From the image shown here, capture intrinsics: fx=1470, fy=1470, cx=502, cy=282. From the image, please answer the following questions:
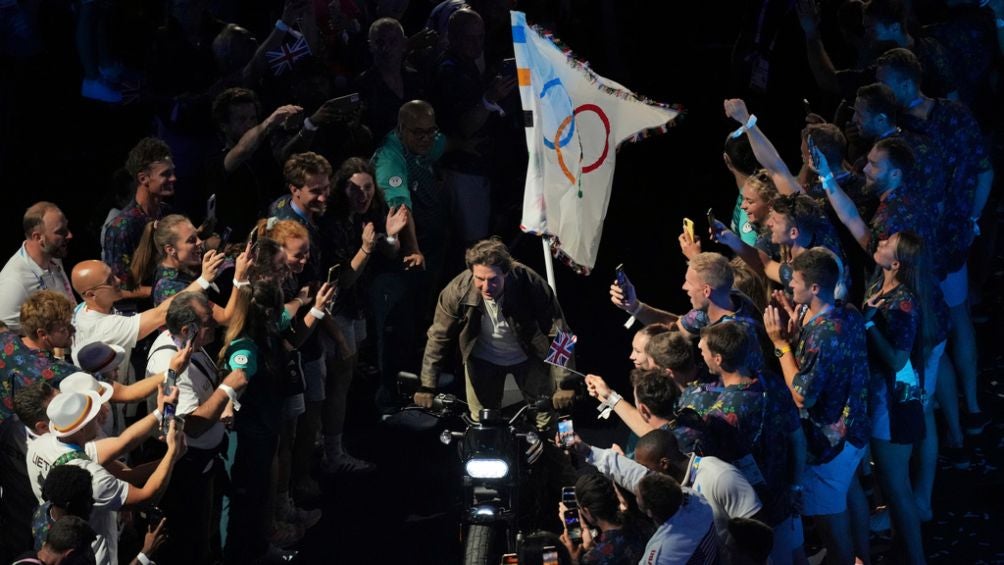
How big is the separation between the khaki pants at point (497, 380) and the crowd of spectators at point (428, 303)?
23mm

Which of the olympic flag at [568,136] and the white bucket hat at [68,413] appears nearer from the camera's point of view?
the white bucket hat at [68,413]

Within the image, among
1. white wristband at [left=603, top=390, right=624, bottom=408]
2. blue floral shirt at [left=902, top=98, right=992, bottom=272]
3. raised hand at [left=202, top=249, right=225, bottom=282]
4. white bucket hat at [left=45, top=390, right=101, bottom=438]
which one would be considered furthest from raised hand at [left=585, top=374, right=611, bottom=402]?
blue floral shirt at [left=902, top=98, right=992, bottom=272]

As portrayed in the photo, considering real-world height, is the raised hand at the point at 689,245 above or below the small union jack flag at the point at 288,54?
below

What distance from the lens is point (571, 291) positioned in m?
12.5

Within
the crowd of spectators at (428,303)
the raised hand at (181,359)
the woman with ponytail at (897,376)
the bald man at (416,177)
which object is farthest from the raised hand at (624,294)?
the raised hand at (181,359)

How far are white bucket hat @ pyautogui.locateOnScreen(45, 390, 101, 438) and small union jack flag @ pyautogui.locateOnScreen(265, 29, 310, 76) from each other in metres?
4.44

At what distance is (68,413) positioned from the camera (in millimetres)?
6730

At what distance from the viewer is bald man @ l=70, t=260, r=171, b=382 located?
8062mm

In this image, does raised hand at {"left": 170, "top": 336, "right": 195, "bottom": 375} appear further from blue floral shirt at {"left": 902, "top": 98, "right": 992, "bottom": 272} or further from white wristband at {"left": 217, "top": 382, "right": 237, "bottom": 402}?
blue floral shirt at {"left": 902, "top": 98, "right": 992, "bottom": 272}

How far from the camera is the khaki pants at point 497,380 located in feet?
29.5

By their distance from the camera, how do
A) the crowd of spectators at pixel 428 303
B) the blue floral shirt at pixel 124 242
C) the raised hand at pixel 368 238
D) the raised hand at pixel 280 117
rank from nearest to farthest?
the crowd of spectators at pixel 428 303
the blue floral shirt at pixel 124 242
the raised hand at pixel 368 238
the raised hand at pixel 280 117

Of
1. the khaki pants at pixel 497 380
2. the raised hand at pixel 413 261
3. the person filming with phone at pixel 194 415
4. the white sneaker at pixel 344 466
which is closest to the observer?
the person filming with phone at pixel 194 415

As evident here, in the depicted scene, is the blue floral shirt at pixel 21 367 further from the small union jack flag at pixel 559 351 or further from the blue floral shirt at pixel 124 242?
the small union jack flag at pixel 559 351

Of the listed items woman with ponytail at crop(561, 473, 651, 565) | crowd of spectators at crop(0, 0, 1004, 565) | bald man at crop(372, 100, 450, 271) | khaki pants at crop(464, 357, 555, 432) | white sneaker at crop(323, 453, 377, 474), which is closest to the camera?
woman with ponytail at crop(561, 473, 651, 565)
